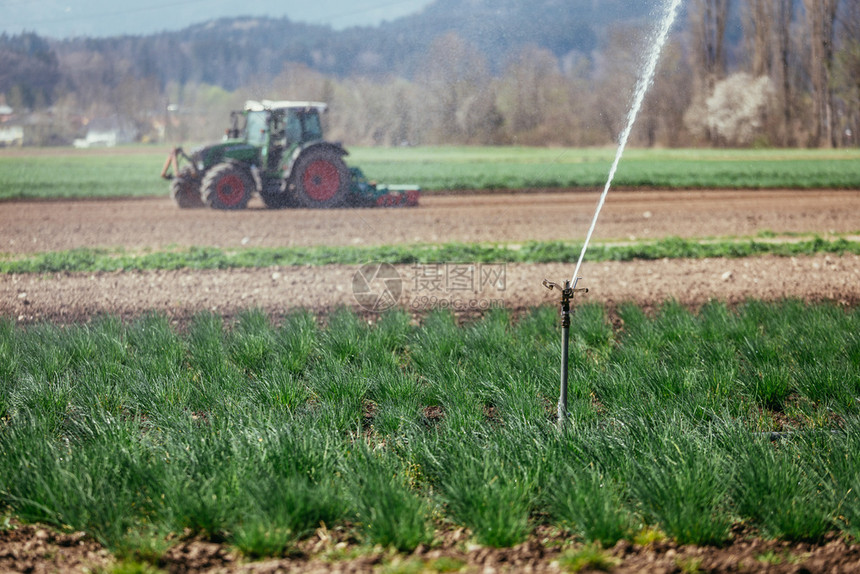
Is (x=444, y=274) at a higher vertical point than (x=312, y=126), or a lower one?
lower

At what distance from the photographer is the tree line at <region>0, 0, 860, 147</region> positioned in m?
8.02

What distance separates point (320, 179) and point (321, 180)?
18 millimetres

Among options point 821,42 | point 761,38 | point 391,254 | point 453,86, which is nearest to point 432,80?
point 453,86

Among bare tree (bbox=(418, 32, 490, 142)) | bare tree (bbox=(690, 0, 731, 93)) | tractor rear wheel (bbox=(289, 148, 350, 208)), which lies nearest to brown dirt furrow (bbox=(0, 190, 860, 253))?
tractor rear wheel (bbox=(289, 148, 350, 208))

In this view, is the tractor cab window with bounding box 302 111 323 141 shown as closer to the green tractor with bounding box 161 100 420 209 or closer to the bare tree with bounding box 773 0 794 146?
the green tractor with bounding box 161 100 420 209

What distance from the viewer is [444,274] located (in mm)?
7086

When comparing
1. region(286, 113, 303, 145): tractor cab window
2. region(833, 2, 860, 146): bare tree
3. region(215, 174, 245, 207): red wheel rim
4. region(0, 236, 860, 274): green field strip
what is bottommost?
region(0, 236, 860, 274): green field strip

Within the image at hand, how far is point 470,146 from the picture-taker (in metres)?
8.99

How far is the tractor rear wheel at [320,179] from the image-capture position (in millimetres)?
9398

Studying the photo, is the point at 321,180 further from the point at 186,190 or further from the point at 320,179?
the point at 186,190

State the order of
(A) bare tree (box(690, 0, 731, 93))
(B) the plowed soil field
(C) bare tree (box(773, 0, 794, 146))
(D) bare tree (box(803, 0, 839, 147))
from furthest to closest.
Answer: (A) bare tree (box(690, 0, 731, 93))
(C) bare tree (box(773, 0, 794, 146))
(D) bare tree (box(803, 0, 839, 147))
(B) the plowed soil field

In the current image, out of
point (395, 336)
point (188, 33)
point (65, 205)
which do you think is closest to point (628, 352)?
point (395, 336)

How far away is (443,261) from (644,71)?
2517 millimetres

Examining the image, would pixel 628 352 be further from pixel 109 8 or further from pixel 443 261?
pixel 109 8
